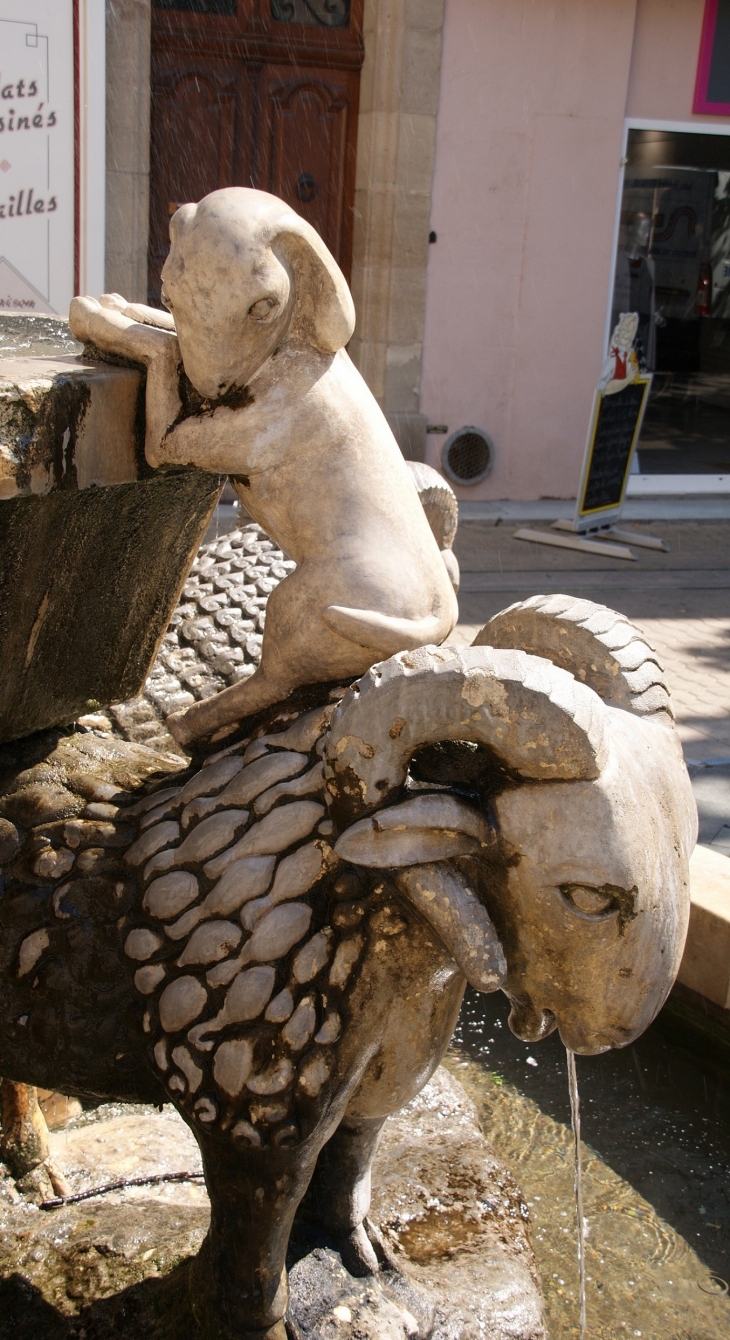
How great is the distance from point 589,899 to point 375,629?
0.48 m

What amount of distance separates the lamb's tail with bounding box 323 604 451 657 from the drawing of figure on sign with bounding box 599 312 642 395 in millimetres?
6918

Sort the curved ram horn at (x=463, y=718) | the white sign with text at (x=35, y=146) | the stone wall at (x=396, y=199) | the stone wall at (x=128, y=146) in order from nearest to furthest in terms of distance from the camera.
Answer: the curved ram horn at (x=463, y=718) < the white sign with text at (x=35, y=146) < the stone wall at (x=128, y=146) < the stone wall at (x=396, y=199)

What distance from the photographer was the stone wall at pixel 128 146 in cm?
693

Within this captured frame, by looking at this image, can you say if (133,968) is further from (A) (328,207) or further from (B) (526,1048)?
(A) (328,207)

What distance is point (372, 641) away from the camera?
173 centimetres

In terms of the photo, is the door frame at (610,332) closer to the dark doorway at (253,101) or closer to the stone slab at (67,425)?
the dark doorway at (253,101)

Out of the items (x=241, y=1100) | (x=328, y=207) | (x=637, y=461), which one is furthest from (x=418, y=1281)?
(x=637, y=461)

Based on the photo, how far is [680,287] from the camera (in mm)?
10430

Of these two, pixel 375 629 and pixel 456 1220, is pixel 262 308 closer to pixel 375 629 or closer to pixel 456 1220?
pixel 375 629

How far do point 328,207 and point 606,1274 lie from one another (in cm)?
734

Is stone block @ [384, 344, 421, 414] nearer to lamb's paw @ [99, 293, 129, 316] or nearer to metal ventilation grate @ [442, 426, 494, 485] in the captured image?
metal ventilation grate @ [442, 426, 494, 485]

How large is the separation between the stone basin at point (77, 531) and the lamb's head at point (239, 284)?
A: 5.7 inches

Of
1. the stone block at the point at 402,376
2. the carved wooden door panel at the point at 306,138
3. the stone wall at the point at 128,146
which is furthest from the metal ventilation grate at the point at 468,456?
the stone wall at the point at 128,146

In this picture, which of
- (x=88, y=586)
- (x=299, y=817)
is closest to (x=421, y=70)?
(x=88, y=586)
